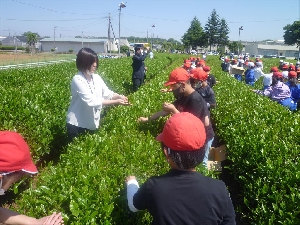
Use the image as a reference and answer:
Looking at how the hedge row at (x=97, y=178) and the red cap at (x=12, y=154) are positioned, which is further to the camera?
the hedge row at (x=97, y=178)

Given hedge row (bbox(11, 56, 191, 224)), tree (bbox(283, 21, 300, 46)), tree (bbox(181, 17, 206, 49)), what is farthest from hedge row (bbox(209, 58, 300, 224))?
tree (bbox(283, 21, 300, 46))

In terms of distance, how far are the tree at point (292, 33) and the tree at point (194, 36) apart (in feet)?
77.8

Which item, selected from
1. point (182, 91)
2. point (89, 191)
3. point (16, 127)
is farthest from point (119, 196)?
point (16, 127)

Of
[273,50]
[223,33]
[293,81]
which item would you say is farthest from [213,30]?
[293,81]

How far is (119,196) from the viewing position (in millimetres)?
2602

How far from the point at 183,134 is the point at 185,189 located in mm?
334

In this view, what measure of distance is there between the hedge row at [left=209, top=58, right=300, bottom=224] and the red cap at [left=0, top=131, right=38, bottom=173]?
6.73 feet

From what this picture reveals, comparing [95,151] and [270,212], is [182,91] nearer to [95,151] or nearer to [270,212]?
[95,151]

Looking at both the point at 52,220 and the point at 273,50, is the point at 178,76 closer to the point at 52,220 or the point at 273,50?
the point at 52,220

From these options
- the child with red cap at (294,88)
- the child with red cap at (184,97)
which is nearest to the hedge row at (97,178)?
the child with red cap at (184,97)

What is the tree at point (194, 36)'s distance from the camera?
278ft

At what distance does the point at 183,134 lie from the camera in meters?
1.96

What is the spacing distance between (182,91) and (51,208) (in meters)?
2.20

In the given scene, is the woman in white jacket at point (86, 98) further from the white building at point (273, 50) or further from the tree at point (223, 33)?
the white building at point (273, 50)
